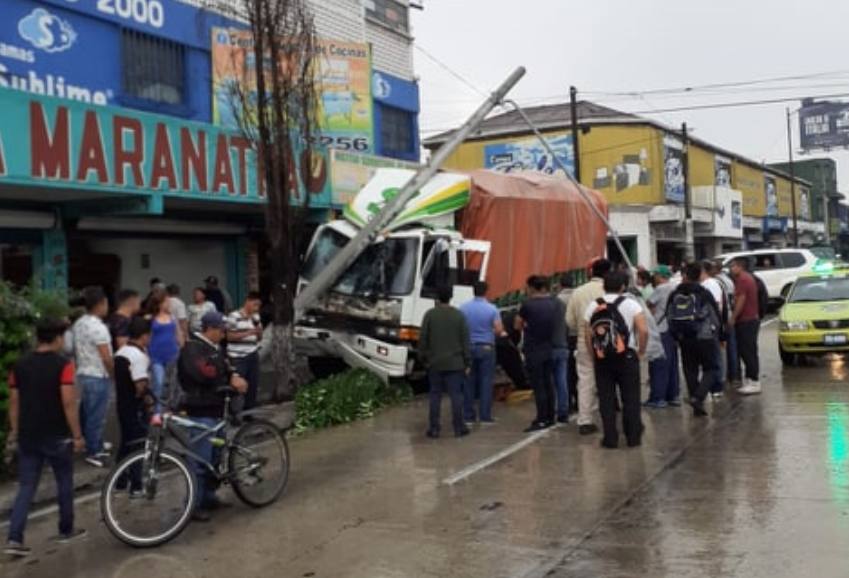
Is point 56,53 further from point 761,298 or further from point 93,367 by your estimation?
point 761,298

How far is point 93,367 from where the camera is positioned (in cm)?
846

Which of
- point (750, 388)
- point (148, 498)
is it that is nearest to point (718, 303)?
point (750, 388)

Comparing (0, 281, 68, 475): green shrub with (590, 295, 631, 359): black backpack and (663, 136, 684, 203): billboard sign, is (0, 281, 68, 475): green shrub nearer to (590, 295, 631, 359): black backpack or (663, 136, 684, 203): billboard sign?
(590, 295, 631, 359): black backpack

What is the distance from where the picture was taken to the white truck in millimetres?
12422

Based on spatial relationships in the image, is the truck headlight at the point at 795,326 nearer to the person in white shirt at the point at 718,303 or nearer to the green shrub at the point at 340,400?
the person in white shirt at the point at 718,303

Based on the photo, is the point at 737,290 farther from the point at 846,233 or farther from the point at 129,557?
the point at 846,233

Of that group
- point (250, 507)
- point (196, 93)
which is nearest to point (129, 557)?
point (250, 507)

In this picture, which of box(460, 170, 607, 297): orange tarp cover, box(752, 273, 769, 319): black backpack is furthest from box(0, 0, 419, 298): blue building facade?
box(752, 273, 769, 319): black backpack

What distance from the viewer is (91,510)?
7547 millimetres

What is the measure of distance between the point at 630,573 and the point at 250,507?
10.5ft

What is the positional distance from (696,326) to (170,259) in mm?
10566

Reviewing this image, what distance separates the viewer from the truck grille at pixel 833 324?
551 inches

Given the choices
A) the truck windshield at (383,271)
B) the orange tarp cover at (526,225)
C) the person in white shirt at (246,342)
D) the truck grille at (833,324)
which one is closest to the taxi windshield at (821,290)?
the truck grille at (833,324)

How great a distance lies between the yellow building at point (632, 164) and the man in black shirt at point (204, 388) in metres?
31.4
